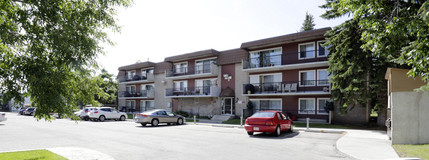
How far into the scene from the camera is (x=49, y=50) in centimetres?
630

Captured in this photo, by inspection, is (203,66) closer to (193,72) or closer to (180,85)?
(193,72)

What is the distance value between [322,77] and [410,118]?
12.3 meters

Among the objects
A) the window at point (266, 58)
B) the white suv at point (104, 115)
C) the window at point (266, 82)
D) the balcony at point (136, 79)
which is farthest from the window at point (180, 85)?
the window at point (266, 58)

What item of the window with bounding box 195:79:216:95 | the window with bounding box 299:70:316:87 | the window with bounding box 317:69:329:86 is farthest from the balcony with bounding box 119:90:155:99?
the window with bounding box 317:69:329:86

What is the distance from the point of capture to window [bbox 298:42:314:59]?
77.6 feet

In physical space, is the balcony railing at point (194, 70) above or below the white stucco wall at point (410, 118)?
above

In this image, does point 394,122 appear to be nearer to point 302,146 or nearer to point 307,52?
point 302,146

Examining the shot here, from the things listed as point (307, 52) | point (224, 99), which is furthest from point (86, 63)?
point (224, 99)

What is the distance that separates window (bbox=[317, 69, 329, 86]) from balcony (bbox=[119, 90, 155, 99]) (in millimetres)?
22870

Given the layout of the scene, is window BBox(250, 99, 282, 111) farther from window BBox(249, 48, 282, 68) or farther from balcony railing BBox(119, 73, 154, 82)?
balcony railing BBox(119, 73, 154, 82)

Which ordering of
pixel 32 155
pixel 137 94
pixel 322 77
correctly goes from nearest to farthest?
pixel 32 155 → pixel 322 77 → pixel 137 94

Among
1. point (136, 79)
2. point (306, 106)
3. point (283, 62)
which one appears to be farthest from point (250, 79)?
point (136, 79)

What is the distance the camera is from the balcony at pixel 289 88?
2252 cm

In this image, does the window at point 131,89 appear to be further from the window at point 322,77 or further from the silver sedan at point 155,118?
the window at point 322,77
